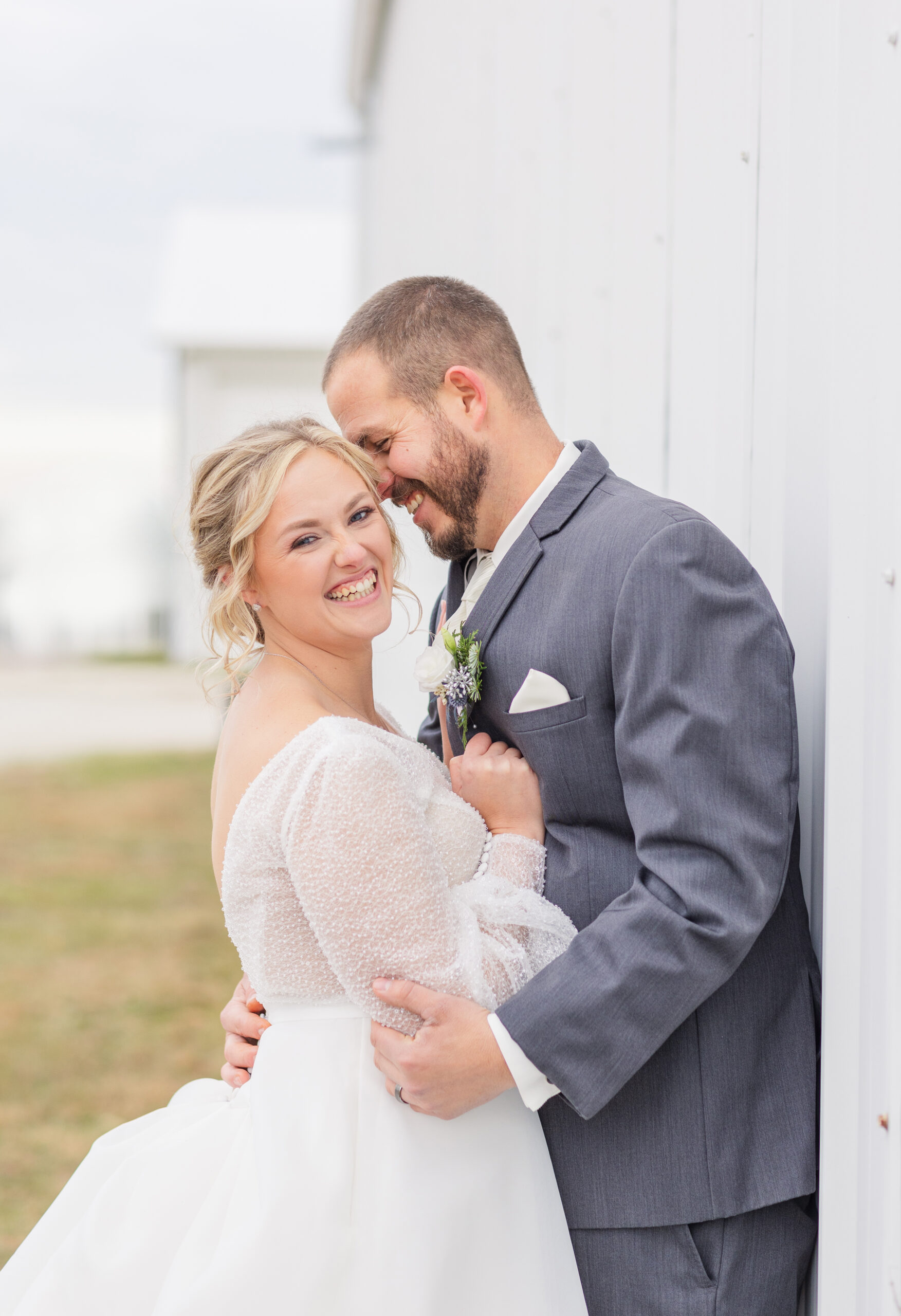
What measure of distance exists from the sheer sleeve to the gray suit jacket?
4.1 inches

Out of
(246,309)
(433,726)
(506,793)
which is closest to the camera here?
(506,793)

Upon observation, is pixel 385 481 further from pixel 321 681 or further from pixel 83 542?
pixel 83 542

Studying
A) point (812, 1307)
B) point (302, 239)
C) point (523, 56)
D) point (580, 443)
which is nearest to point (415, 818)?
point (580, 443)

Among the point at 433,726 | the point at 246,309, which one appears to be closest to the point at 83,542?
the point at 246,309

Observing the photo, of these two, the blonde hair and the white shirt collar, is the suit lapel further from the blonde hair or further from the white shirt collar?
the blonde hair

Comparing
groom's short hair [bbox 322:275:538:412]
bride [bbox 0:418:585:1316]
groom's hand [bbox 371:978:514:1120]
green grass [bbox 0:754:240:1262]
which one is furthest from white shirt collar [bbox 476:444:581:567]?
green grass [bbox 0:754:240:1262]

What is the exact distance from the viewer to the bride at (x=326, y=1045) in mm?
1576

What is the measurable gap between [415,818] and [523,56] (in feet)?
8.07

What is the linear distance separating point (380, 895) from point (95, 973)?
240 inches

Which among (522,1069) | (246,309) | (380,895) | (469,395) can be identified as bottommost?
(522,1069)

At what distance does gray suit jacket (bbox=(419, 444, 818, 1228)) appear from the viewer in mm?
1467

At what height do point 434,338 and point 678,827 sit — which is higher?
point 434,338

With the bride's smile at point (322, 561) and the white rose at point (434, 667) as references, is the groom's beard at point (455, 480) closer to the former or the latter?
the bride's smile at point (322, 561)

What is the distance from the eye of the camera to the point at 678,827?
4.79 ft
